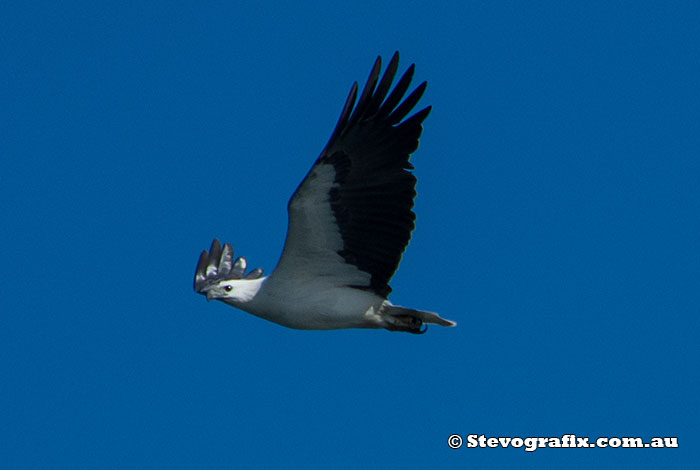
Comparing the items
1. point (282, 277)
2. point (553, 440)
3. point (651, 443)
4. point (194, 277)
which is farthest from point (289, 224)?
point (651, 443)

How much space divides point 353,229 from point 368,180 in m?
0.56

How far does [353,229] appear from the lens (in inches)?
458

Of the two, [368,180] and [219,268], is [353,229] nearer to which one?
[368,180]

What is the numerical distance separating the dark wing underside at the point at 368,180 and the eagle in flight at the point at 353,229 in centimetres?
1

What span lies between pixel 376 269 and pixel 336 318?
2.31ft

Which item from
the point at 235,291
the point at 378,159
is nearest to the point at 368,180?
the point at 378,159

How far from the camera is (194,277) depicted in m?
14.6

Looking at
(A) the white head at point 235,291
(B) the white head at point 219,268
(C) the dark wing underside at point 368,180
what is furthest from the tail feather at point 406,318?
(B) the white head at point 219,268

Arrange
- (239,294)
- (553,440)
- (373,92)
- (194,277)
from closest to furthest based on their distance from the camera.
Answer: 1. (373,92)
2. (239,294)
3. (553,440)
4. (194,277)

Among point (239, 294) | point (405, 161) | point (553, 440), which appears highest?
point (405, 161)

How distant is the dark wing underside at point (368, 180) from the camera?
37.0ft

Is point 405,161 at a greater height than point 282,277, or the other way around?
point 405,161

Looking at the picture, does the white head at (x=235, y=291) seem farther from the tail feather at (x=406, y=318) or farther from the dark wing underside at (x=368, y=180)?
the tail feather at (x=406, y=318)

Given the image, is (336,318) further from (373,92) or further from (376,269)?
(373,92)
